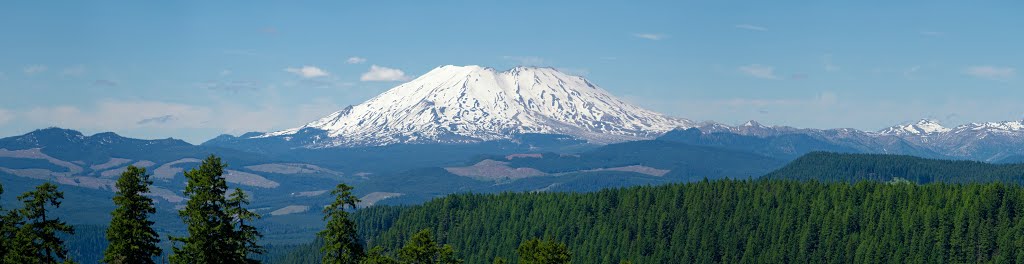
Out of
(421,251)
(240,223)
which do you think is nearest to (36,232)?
(240,223)

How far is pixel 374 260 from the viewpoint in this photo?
66188 millimetres

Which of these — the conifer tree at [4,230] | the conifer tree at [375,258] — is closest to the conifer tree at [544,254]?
the conifer tree at [375,258]

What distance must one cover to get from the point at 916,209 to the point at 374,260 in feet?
506

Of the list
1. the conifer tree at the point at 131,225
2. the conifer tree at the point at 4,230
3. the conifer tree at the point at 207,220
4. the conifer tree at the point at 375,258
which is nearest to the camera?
the conifer tree at the point at 207,220

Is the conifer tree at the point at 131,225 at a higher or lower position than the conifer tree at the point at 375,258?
higher

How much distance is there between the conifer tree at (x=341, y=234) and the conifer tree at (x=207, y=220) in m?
5.92

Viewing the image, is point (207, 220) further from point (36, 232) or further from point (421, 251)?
point (421, 251)

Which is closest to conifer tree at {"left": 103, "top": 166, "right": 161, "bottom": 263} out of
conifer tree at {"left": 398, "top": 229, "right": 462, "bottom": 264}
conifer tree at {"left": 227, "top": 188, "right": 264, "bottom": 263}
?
conifer tree at {"left": 227, "top": 188, "right": 264, "bottom": 263}

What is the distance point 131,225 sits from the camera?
60.7 metres

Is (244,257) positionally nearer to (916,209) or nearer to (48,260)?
(48,260)

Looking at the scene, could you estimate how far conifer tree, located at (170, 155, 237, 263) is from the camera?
59.0m

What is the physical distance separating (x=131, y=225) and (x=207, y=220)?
4.69m

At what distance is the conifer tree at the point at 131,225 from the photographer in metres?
60.2

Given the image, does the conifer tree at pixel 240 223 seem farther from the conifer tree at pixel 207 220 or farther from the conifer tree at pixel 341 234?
the conifer tree at pixel 341 234
